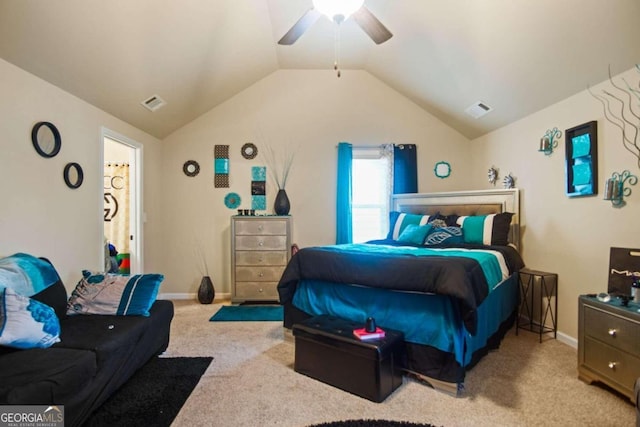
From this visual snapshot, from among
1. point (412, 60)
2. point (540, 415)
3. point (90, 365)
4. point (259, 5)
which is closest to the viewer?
point (90, 365)

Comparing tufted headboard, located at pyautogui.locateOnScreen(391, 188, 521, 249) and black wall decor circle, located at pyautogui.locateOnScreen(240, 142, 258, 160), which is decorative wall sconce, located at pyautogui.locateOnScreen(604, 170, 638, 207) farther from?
black wall decor circle, located at pyautogui.locateOnScreen(240, 142, 258, 160)

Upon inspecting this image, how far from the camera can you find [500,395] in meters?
2.17

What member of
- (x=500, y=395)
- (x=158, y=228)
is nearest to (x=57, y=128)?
(x=158, y=228)

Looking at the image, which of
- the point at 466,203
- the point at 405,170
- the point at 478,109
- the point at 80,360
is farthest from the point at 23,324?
the point at 478,109

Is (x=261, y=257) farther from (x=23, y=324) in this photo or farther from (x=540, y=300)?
(x=540, y=300)

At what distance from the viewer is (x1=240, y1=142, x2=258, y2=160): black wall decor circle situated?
16.1ft

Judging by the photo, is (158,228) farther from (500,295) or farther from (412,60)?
(500,295)

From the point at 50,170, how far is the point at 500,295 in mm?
3952

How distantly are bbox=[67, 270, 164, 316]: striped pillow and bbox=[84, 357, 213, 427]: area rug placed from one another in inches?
17.2

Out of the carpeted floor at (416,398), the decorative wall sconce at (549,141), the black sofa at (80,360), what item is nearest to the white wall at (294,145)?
the decorative wall sconce at (549,141)

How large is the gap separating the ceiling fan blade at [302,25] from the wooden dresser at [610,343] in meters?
2.71

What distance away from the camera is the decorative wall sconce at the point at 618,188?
2.48 metres

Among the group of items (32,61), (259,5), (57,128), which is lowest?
(57,128)

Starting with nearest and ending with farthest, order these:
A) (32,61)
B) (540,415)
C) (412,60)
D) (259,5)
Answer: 1. (540,415)
2. (32,61)
3. (259,5)
4. (412,60)
